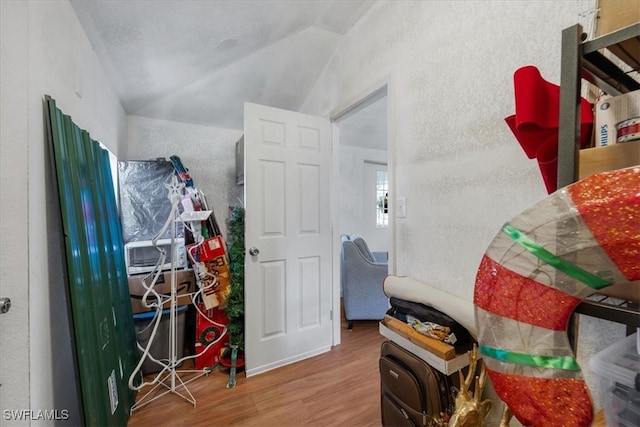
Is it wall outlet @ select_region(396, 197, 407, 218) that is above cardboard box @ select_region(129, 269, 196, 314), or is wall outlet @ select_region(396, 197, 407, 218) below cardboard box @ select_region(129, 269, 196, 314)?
above

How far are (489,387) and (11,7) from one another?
7.76 ft

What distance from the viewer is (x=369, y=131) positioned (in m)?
3.71

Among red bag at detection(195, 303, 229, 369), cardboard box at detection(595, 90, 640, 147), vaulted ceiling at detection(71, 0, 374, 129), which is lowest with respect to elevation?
red bag at detection(195, 303, 229, 369)

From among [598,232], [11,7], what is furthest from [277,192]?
[598,232]

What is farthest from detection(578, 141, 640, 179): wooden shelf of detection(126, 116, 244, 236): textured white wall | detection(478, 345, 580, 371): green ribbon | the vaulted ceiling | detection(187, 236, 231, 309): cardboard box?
detection(126, 116, 244, 236): textured white wall

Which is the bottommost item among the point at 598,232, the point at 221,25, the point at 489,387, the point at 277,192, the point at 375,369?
the point at 375,369

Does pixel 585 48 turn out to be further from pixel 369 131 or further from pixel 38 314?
pixel 369 131

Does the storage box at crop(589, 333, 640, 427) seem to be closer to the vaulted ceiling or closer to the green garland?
the green garland

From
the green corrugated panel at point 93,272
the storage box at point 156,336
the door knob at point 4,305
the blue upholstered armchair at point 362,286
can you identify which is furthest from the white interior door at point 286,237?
the door knob at point 4,305

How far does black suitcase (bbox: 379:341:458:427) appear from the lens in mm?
1077

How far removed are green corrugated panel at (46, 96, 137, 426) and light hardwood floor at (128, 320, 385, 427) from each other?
0.34 m

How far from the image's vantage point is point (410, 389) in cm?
115

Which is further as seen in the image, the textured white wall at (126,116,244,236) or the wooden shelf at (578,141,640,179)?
the textured white wall at (126,116,244,236)

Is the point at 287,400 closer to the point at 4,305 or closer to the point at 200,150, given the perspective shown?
the point at 4,305
